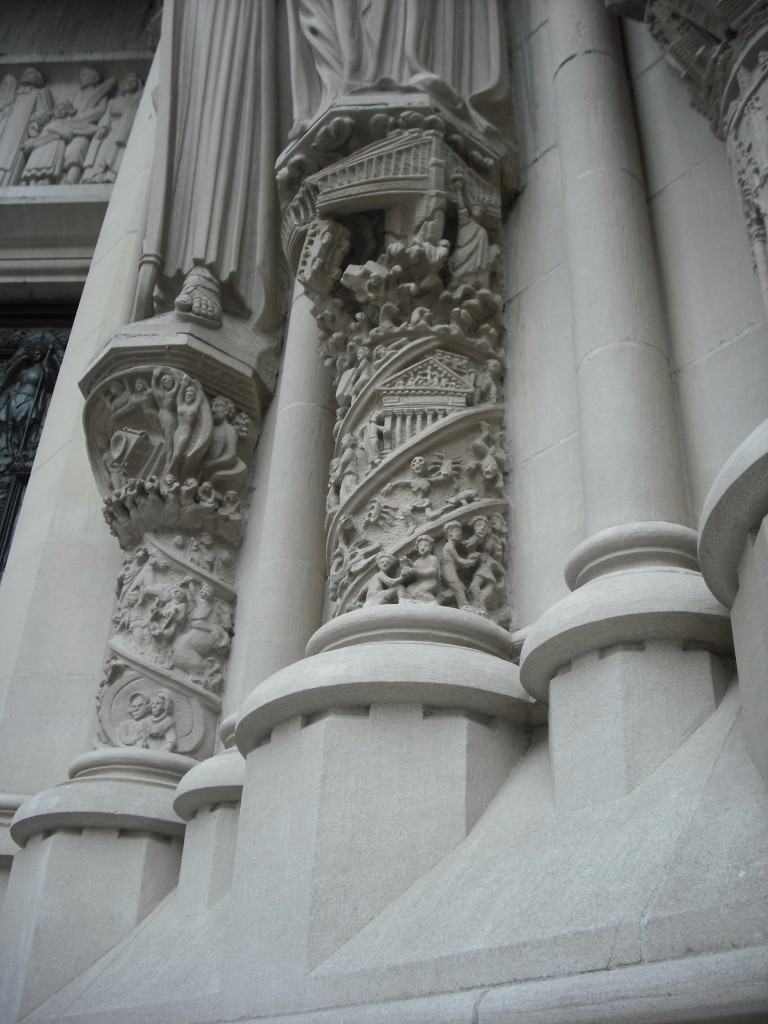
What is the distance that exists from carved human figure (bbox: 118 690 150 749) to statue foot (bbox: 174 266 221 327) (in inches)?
51.3

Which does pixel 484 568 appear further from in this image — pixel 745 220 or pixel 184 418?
pixel 184 418

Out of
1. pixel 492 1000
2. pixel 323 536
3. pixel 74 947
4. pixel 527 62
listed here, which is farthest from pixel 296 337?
pixel 492 1000

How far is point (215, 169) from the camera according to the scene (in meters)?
3.77

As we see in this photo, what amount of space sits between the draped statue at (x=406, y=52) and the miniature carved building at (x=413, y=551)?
17mm

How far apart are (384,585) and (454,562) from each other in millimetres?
164

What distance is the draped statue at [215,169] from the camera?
3.64 metres

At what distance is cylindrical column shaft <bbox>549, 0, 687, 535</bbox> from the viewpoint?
6.85 feet

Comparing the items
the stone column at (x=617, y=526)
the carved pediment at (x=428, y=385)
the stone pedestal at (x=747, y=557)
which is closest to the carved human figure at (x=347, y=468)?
the carved pediment at (x=428, y=385)

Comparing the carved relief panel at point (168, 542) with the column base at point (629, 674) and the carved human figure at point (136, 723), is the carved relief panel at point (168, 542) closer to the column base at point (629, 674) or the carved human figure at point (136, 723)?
the carved human figure at point (136, 723)

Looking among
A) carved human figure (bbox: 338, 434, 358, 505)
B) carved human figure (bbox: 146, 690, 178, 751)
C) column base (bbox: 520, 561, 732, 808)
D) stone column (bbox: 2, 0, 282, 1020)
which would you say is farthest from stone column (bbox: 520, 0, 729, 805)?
carved human figure (bbox: 146, 690, 178, 751)

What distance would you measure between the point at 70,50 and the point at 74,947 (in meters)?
5.63

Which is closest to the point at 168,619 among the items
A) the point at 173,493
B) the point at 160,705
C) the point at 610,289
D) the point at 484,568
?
the point at 160,705

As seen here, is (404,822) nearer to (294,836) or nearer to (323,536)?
(294,836)

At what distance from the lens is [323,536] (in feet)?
9.87
